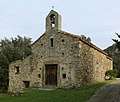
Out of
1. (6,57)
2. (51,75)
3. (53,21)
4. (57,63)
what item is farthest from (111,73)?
(6,57)

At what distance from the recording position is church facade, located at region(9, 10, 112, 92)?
2681 centimetres

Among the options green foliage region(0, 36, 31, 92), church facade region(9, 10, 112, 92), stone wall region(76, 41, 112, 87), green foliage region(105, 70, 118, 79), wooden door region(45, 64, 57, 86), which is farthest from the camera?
green foliage region(0, 36, 31, 92)

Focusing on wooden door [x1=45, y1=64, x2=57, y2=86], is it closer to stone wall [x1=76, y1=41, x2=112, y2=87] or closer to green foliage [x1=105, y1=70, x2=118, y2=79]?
stone wall [x1=76, y1=41, x2=112, y2=87]

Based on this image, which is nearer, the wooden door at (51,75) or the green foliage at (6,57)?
the wooden door at (51,75)

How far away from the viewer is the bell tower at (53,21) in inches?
1124

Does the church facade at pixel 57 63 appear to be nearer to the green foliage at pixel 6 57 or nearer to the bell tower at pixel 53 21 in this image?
the bell tower at pixel 53 21

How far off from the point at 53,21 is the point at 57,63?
5047mm

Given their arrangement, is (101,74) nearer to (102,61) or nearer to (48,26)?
(102,61)

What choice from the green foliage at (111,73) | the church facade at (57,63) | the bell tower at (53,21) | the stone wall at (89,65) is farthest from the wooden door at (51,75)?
the green foliage at (111,73)

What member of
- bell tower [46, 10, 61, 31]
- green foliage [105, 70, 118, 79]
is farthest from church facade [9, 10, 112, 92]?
green foliage [105, 70, 118, 79]

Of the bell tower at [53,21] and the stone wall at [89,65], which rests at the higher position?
the bell tower at [53,21]

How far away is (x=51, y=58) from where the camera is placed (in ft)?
93.8

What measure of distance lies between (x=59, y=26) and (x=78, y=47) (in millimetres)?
3731

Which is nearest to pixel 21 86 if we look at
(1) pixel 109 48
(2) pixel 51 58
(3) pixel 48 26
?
(2) pixel 51 58
